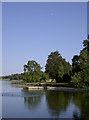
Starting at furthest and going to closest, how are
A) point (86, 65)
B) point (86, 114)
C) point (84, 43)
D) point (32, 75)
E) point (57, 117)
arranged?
point (32, 75), point (84, 43), point (86, 65), point (86, 114), point (57, 117)

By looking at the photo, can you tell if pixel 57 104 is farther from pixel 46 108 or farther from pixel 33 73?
pixel 33 73

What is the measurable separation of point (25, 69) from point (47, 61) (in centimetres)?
1229

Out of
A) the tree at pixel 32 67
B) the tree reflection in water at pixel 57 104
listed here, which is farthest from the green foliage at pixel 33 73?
the tree reflection in water at pixel 57 104

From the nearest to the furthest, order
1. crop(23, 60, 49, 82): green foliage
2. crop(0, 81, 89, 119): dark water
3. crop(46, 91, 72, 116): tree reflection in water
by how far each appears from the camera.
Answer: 1. crop(0, 81, 89, 119): dark water
2. crop(46, 91, 72, 116): tree reflection in water
3. crop(23, 60, 49, 82): green foliage

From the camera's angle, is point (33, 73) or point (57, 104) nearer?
point (57, 104)

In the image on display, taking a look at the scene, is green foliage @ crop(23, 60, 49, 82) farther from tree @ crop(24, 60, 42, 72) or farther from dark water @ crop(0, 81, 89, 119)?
dark water @ crop(0, 81, 89, 119)

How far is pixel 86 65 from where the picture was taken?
23344 mm

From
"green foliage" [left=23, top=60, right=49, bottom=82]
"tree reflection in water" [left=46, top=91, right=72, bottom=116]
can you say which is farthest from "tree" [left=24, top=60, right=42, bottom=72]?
"tree reflection in water" [left=46, top=91, right=72, bottom=116]

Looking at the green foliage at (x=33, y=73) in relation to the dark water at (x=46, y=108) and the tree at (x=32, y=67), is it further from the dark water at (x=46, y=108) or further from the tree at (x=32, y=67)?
the dark water at (x=46, y=108)

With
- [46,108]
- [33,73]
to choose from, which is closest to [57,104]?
[46,108]

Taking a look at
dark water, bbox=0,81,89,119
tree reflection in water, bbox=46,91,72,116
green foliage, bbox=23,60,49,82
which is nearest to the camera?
dark water, bbox=0,81,89,119

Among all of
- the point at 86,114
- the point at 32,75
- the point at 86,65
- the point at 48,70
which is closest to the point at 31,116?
the point at 86,114

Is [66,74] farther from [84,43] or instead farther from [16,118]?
[16,118]

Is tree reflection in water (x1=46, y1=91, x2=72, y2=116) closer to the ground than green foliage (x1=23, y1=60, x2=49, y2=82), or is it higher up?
closer to the ground
